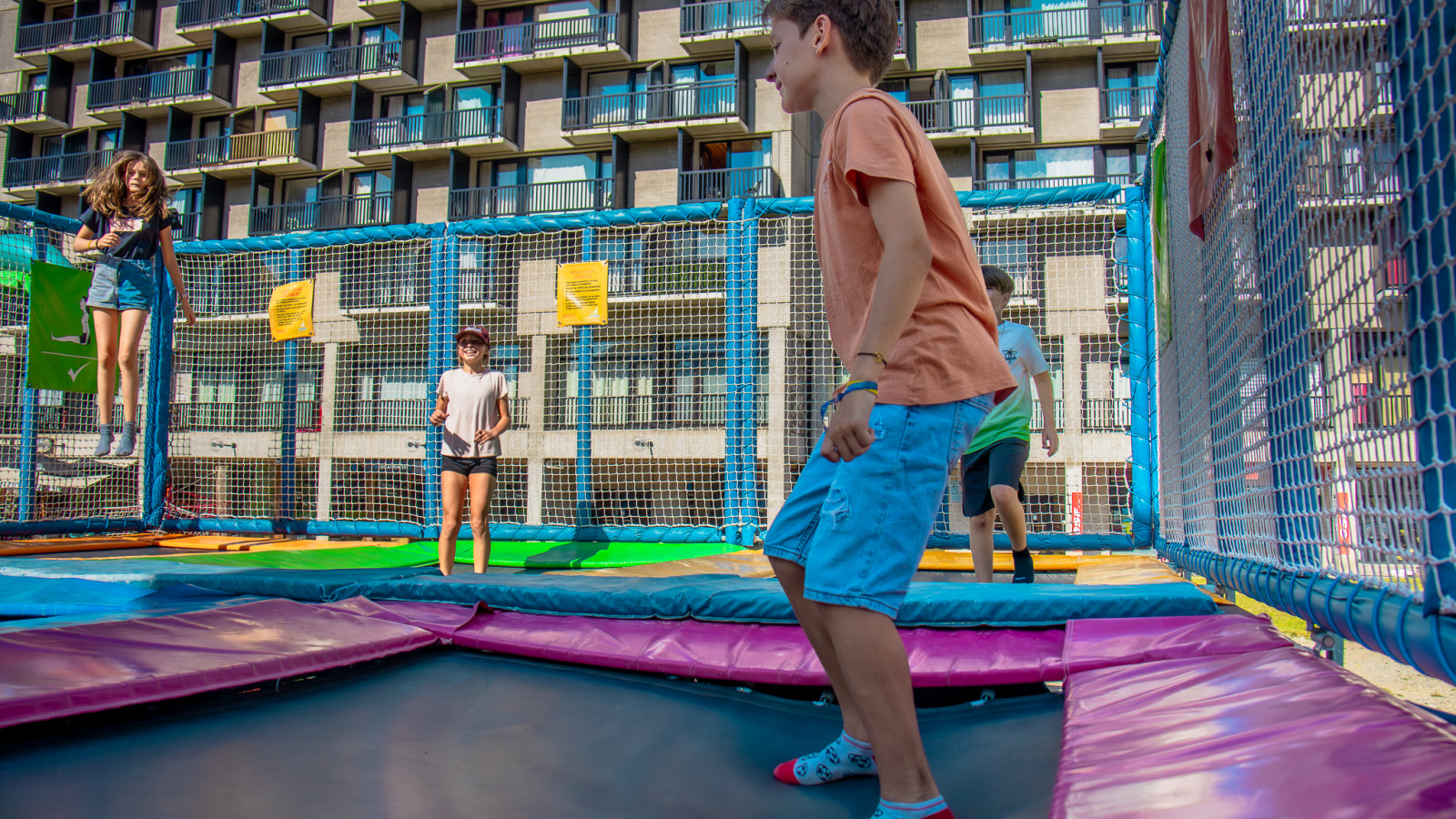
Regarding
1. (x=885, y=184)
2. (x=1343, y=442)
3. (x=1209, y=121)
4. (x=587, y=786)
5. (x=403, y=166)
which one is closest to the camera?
(x=885, y=184)

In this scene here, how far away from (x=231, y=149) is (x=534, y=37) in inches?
296

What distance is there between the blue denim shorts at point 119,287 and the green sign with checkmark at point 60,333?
1861 millimetres

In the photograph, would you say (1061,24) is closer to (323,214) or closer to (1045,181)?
(1045,181)

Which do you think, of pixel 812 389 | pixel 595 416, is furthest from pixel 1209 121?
pixel 595 416

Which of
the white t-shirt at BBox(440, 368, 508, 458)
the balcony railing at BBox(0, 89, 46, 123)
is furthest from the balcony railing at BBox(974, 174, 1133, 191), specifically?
the balcony railing at BBox(0, 89, 46, 123)

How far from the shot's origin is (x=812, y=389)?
6.51m

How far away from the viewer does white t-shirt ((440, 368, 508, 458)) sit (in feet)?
13.7

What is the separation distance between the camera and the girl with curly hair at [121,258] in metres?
3.81

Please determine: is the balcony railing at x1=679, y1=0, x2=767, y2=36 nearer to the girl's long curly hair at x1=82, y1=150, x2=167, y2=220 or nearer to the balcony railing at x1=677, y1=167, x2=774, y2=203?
the balcony railing at x1=677, y1=167, x2=774, y2=203

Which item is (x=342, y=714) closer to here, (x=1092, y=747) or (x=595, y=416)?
(x=1092, y=747)

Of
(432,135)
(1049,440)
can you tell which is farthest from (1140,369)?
(432,135)

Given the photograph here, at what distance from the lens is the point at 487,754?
1499 millimetres

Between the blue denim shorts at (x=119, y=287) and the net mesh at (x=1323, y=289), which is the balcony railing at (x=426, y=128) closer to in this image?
the blue denim shorts at (x=119, y=287)

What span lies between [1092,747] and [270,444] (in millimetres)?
7131
